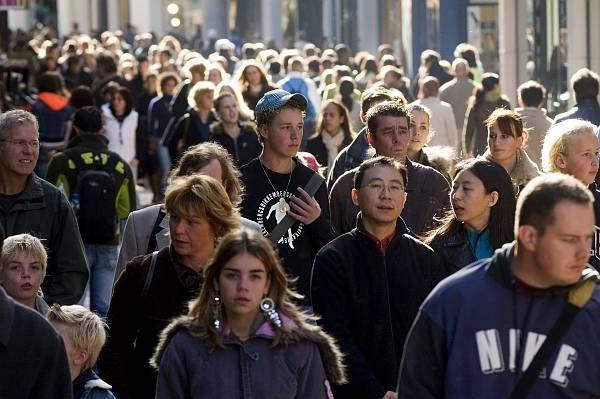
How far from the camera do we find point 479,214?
7863 mm

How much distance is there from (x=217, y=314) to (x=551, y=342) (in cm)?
122

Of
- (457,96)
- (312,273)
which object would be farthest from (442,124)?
(312,273)

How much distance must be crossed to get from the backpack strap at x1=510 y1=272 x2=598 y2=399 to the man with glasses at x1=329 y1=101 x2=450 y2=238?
12.6 feet

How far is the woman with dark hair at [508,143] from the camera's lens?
10.2 meters

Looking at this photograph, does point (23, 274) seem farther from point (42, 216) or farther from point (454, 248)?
point (454, 248)

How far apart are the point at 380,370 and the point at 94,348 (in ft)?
3.60

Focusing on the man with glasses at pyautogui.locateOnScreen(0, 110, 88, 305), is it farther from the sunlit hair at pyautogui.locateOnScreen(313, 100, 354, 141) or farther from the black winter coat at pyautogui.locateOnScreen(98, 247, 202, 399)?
the sunlit hair at pyautogui.locateOnScreen(313, 100, 354, 141)

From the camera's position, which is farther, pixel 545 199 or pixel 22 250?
pixel 22 250

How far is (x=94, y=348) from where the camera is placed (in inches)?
266

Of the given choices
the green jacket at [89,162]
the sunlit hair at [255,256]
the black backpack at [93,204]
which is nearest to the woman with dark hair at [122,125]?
the green jacket at [89,162]

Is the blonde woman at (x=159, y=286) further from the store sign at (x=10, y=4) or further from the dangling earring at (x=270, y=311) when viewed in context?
the store sign at (x=10, y=4)

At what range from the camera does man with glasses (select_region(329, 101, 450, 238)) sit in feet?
29.1

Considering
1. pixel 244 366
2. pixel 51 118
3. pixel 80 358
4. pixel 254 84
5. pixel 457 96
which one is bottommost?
pixel 80 358

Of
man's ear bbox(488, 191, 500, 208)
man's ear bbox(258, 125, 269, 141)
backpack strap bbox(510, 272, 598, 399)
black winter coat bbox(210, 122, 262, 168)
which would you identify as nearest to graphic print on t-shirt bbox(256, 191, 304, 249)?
Answer: man's ear bbox(258, 125, 269, 141)
